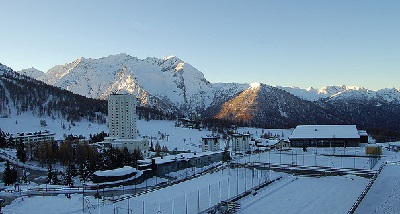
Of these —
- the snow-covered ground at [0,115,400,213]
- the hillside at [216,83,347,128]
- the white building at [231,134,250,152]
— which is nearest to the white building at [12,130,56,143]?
the white building at [231,134,250,152]

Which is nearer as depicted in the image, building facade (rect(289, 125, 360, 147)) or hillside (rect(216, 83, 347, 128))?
building facade (rect(289, 125, 360, 147))

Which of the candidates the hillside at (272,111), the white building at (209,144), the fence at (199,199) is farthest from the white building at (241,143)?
the hillside at (272,111)

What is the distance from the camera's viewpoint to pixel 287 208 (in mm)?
22391

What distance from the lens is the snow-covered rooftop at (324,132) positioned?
147ft

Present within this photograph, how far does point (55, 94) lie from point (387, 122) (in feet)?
470

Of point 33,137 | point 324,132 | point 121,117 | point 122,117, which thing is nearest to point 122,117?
point 122,117

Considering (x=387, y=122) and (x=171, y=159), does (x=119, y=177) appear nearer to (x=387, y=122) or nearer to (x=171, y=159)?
(x=171, y=159)

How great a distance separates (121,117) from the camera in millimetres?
79688

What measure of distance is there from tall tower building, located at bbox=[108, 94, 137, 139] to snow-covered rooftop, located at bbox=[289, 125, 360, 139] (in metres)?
40.6

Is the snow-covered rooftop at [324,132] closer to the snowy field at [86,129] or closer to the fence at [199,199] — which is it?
the fence at [199,199]

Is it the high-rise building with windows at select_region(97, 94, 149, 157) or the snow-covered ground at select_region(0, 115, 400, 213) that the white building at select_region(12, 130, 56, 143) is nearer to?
the high-rise building with windows at select_region(97, 94, 149, 157)

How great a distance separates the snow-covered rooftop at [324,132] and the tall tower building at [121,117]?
4063 centimetres

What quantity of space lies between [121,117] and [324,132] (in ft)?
147

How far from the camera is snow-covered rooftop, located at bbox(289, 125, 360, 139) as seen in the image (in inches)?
1769
